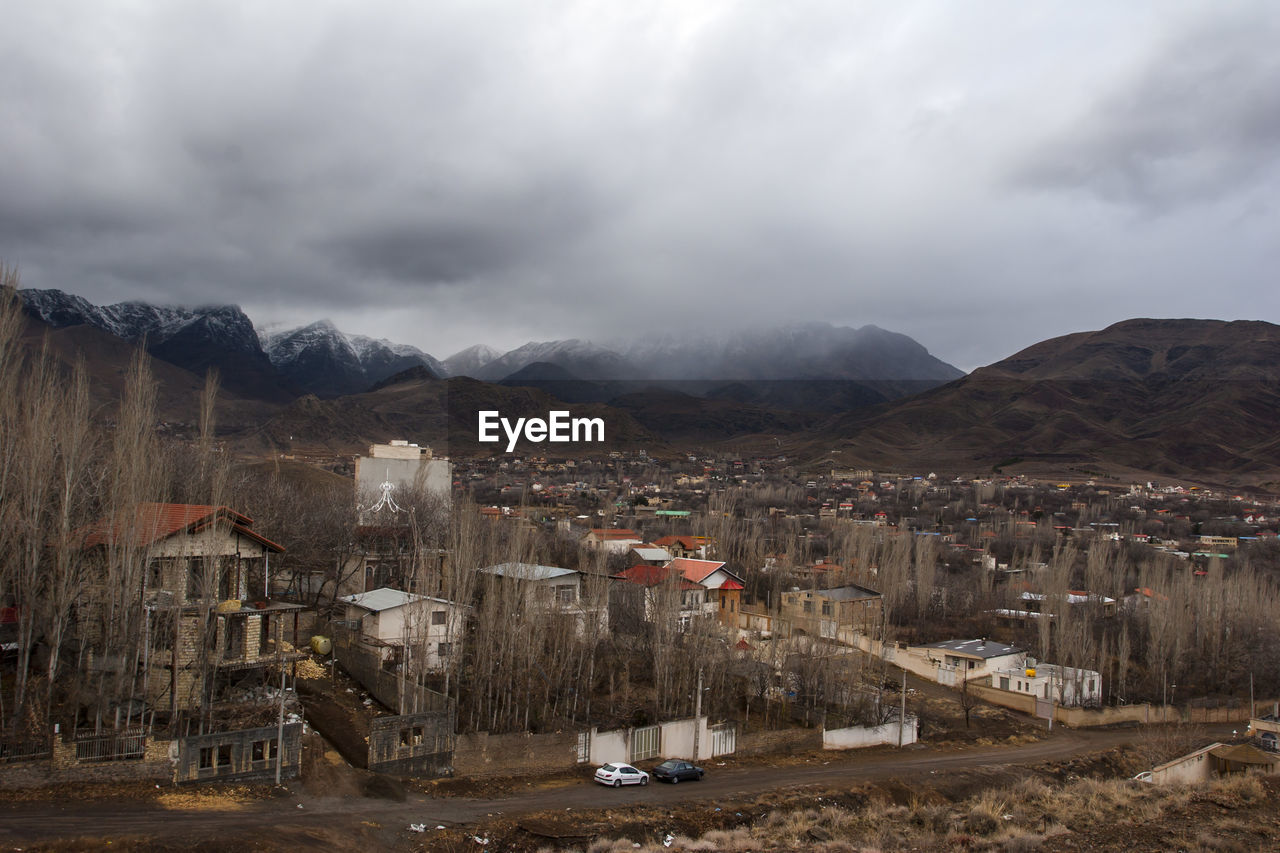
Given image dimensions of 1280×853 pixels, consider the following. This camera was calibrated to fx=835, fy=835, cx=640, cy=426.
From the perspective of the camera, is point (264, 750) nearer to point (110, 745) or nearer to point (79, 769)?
point (110, 745)

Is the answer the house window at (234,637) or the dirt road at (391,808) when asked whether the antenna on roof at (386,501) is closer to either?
the house window at (234,637)

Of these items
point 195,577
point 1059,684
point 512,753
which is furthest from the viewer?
point 1059,684

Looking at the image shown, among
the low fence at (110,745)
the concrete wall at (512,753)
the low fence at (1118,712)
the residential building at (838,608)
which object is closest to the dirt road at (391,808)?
the concrete wall at (512,753)

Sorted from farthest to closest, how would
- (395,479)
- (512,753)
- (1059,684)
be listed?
(395,479)
(1059,684)
(512,753)

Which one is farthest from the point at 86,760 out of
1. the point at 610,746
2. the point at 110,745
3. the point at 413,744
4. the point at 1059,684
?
the point at 1059,684

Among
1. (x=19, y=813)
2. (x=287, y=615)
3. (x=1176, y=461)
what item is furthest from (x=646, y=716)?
(x=1176, y=461)

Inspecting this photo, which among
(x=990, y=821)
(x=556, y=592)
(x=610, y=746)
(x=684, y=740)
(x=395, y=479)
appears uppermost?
(x=395, y=479)
